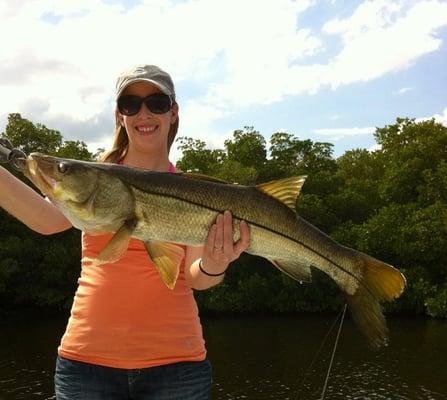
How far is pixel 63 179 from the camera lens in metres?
3.36

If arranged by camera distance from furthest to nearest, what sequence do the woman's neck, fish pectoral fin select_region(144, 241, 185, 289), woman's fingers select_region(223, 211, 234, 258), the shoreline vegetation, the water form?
the shoreline vegetation
the water
the woman's neck
woman's fingers select_region(223, 211, 234, 258)
fish pectoral fin select_region(144, 241, 185, 289)

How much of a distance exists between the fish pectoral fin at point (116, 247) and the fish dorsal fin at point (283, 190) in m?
0.96

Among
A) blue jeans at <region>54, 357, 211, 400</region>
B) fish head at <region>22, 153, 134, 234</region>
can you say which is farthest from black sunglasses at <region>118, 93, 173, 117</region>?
blue jeans at <region>54, 357, 211, 400</region>

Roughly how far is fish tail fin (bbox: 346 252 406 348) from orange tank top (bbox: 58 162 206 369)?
119 cm

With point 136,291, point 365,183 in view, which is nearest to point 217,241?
point 136,291

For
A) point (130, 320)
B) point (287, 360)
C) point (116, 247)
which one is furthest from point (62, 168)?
point (287, 360)

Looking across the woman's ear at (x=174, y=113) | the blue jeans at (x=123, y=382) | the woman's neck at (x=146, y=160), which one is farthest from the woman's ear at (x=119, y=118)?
the blue jeans at (x=123, y=382)

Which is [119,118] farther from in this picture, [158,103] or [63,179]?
[63,179]

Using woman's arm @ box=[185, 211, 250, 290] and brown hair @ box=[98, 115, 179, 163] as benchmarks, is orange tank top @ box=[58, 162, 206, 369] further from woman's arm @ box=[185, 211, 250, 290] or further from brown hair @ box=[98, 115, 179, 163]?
brown hair @ box=[98, 115, 179, 163]

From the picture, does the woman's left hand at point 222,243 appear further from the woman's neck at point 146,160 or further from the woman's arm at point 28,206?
the woman's arm at point 28,206

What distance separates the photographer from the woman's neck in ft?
13.1

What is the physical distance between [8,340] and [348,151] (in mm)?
48762

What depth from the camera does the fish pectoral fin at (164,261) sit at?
3.33m

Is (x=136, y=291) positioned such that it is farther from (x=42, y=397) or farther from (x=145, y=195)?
(x=42, y=397)
